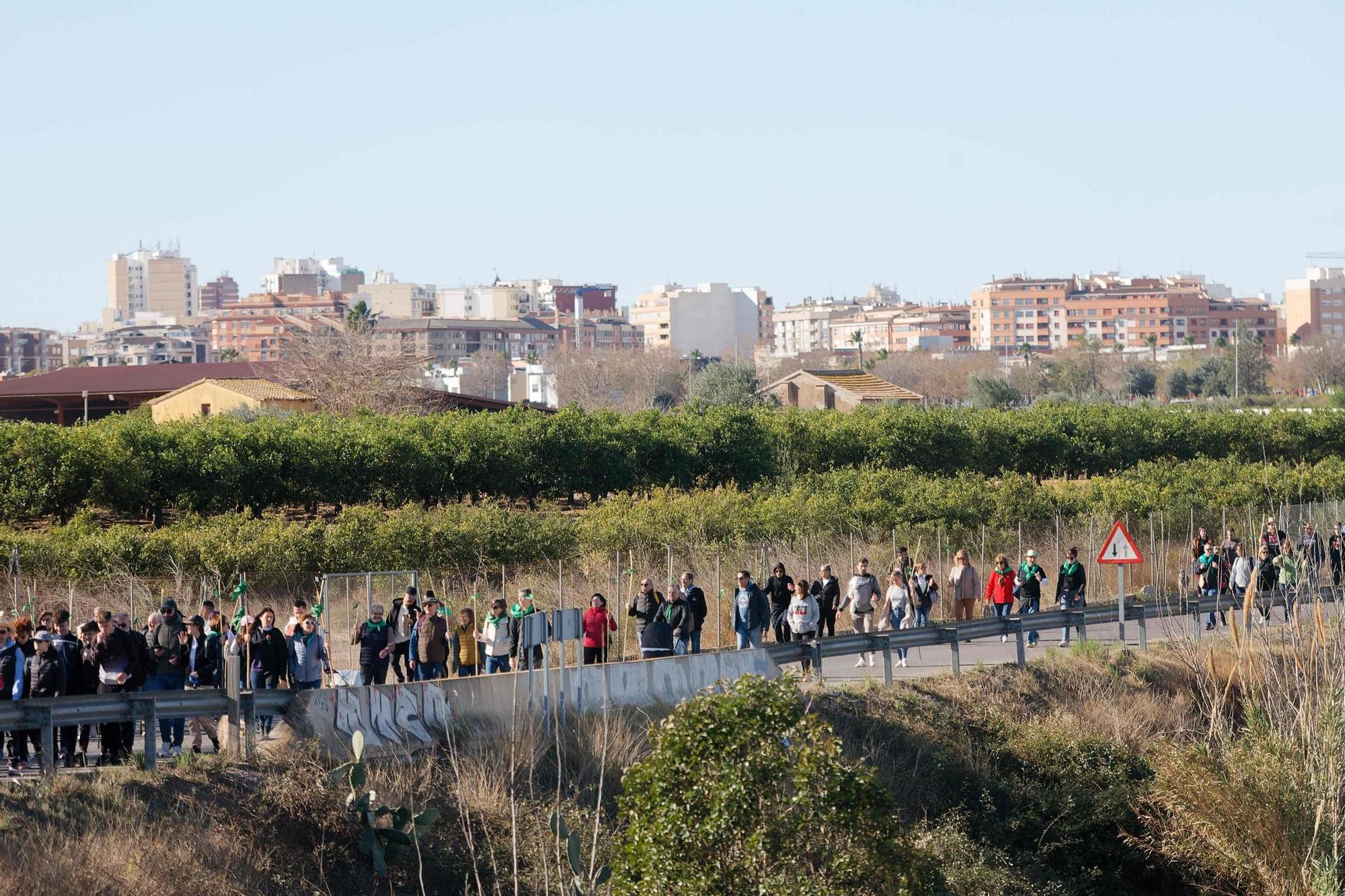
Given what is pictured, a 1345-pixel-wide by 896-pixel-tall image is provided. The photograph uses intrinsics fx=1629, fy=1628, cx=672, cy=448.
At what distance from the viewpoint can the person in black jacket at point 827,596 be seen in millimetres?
22750

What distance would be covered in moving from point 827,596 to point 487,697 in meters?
6.30

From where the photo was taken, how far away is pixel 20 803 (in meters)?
14.7

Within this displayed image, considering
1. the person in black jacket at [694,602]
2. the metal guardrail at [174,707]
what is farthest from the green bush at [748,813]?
the person in black jacket at [694,602]

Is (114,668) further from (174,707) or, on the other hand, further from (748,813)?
(748,813)

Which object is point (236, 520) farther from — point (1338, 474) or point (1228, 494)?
point (1338, 474)

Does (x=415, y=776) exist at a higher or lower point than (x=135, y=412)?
lower

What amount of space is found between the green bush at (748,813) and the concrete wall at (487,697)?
10.5 feet

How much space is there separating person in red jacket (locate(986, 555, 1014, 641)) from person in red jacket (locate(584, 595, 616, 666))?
7.10 m

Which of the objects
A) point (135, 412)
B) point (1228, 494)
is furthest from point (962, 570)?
point (135, 412)

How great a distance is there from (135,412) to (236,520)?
83.4ft

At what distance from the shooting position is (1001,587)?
24844 millimetres

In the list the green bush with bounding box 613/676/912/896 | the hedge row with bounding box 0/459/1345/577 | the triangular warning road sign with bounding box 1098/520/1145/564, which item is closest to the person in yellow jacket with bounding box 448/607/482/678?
the green bush with bounding box 613/676/912/896

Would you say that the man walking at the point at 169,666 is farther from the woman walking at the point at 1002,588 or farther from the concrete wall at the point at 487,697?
the woman walking at the point at 1002,588

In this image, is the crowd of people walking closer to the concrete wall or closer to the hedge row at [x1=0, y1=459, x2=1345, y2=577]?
the concrete wall
